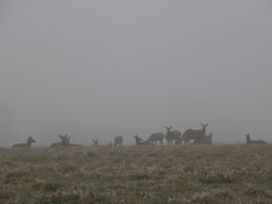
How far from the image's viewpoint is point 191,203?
11.9 metres

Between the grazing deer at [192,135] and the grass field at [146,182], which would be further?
the grazing deer at [192,135]

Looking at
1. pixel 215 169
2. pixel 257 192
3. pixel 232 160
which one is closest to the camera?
pixel 257 192

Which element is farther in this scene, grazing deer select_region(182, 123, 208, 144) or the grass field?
grazing deer select_region(182, 123, 208, 144)

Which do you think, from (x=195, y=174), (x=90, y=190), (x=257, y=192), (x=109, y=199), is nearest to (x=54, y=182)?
(x=90, y=190)

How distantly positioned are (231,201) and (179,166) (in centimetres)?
709

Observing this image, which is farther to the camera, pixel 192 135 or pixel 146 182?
pixel 192 135

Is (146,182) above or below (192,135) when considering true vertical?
below

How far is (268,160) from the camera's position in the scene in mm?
21266

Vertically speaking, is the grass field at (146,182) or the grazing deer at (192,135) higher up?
the grazing deer at (192,135)

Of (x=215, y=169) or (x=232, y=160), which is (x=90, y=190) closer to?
(x=215, y=169)

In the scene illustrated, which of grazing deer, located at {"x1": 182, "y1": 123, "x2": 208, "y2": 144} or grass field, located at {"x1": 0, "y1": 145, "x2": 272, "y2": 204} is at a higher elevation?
grazing deer, located at {"x1": 182, "y1": 123, "x2": 208, "y2": 144}

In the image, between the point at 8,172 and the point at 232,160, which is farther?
the point at 232,160

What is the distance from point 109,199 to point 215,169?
6544mm

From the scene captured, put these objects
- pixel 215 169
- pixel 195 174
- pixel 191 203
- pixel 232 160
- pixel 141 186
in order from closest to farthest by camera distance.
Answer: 1. pixel 191 203
2. pixel 141 186
3. pixel 195 174
4. pixel 215 169
5. pixel 232 160
